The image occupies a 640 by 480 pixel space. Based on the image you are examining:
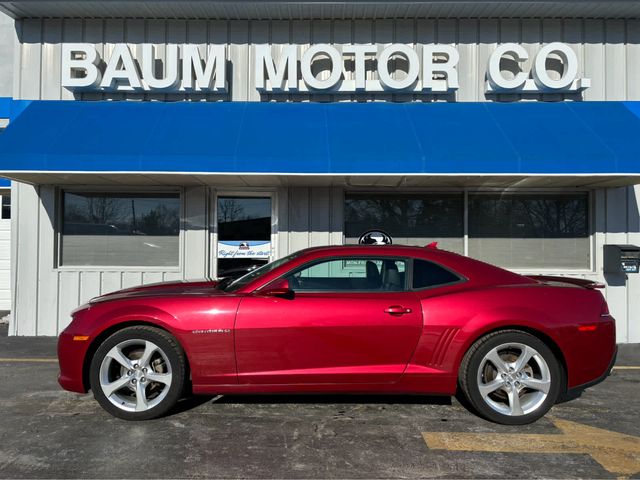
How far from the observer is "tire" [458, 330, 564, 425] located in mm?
4156

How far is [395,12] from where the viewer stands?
796 centimetres

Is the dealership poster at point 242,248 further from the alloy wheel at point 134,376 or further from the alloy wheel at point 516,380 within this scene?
the alloy wheel at point 516,380

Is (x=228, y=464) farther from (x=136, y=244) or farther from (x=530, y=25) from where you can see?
(x=530, y=25)

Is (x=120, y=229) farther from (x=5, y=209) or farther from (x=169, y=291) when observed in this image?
(x=169, y=291)

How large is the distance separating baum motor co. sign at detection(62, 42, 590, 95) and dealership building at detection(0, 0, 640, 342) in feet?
0.10

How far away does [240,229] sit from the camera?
26.8 feet

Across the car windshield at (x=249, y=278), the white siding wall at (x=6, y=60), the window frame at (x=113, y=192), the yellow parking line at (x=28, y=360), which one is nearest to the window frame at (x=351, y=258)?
the car windshield at (x=249, y=278)

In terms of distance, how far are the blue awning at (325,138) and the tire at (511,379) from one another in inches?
112

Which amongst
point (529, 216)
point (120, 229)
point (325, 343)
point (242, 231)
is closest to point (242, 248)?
point (242, 231)

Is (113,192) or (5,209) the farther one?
(5,209)

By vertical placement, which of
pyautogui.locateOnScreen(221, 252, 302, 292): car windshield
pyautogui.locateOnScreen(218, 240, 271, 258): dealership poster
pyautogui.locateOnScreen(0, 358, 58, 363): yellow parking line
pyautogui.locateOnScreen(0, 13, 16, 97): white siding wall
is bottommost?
pyautogui.locateOnScreen(0, 358, 58, 363): yellow parking line

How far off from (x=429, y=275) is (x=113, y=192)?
5.70 meters

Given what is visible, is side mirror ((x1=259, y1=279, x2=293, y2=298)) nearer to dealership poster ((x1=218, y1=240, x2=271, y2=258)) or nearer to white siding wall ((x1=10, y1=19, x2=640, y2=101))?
dealership poster ((x1=218, y1=240, x2=271, y2=258))

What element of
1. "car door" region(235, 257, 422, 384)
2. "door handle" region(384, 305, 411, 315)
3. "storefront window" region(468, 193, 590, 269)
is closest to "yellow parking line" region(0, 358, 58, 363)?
"car door" region(235, 257, 422, 384)
